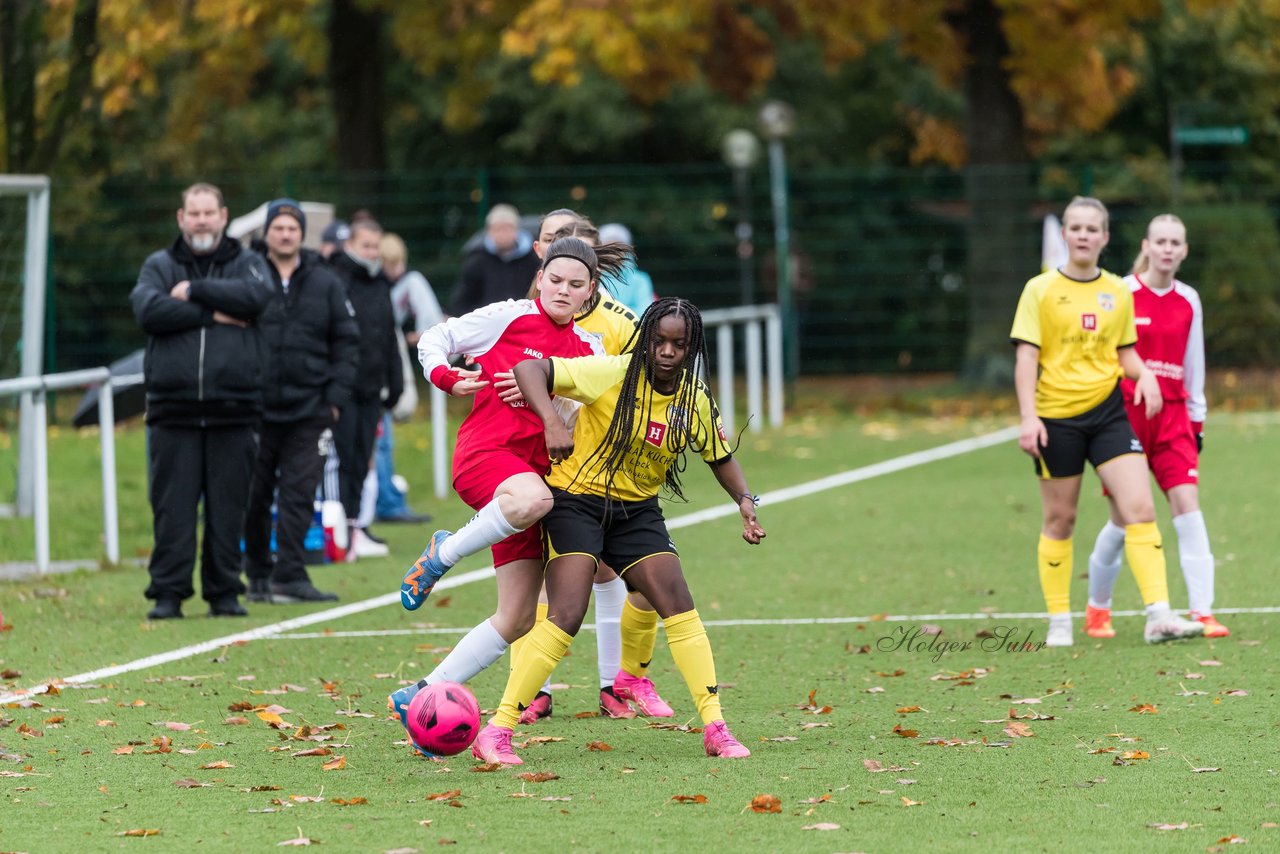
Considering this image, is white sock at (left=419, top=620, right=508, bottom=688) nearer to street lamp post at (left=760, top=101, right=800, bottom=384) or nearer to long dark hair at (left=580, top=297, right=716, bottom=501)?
long dark hair at (left=580, top=297, right=716, bottom=501)

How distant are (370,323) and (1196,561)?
224 inches

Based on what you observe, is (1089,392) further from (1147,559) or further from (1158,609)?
(1158,609)

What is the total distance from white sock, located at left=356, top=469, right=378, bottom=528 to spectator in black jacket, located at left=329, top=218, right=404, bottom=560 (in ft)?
0.21

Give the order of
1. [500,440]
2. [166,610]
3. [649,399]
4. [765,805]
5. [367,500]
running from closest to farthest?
[765,805] → [649,399] → [500,440] → [166,610] → [367,500]

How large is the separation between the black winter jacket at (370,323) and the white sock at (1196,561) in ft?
18.0

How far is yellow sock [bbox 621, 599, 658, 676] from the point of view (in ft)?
25.5

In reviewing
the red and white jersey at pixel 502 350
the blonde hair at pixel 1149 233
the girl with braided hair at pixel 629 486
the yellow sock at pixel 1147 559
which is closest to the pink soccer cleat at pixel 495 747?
the girl with braided hair at pixel 629 486

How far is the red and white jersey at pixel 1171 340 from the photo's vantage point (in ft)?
30.9

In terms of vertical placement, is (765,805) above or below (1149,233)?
below

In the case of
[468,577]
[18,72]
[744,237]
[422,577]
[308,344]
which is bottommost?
[468,577]

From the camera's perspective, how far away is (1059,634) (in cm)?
911

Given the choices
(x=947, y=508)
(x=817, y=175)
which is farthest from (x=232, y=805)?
(x=817, y=175)

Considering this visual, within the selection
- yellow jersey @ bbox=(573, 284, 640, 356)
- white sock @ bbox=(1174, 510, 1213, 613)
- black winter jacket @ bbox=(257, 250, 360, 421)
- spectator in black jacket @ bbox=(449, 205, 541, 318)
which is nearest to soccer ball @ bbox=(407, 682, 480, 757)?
yellow jersey @ bbox=(573, 284, 640, 356)

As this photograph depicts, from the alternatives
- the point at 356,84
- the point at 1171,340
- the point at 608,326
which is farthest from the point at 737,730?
the point at 356,84
